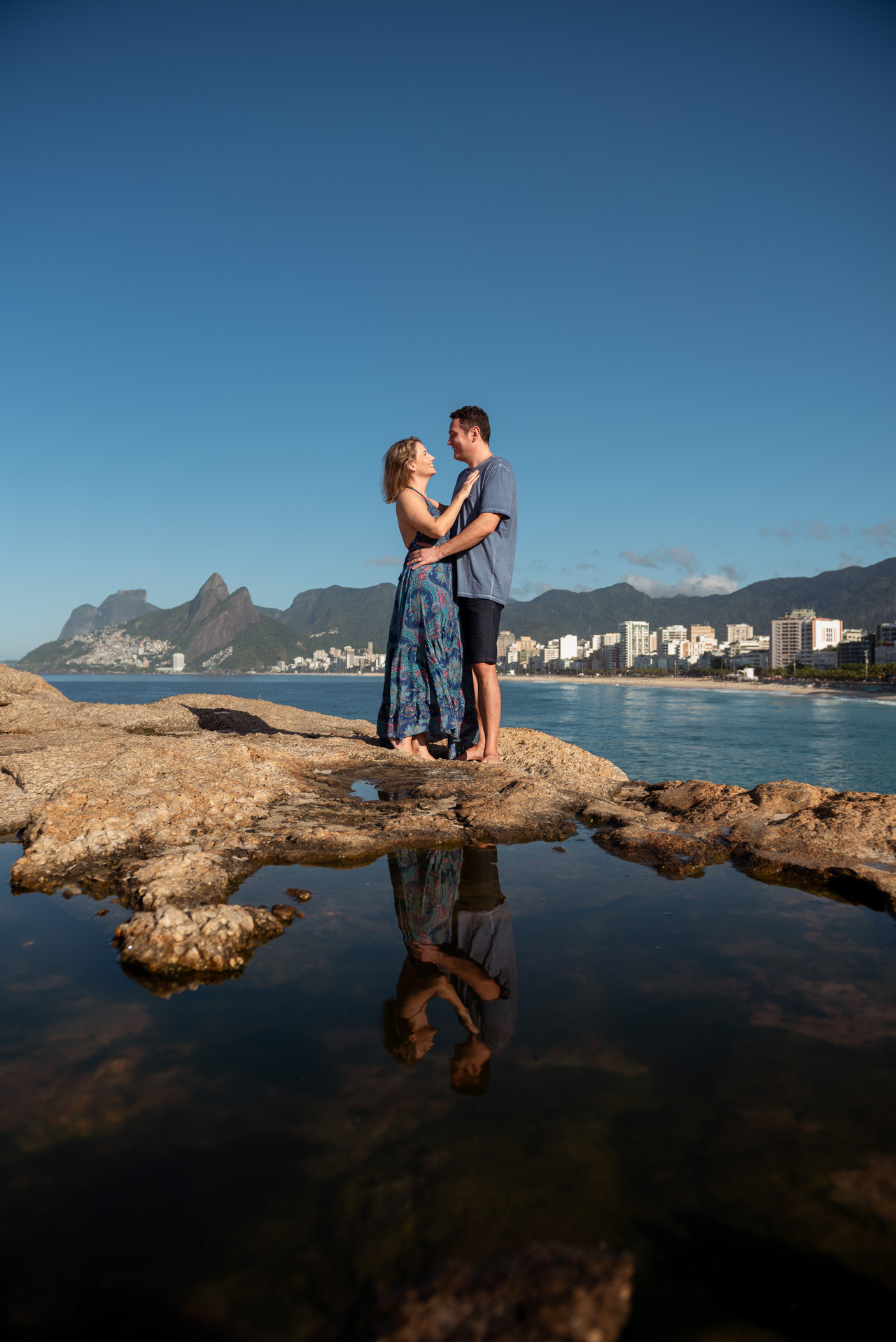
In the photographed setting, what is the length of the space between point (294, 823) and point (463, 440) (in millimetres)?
3335

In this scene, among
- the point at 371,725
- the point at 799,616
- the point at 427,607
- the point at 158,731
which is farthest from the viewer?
the point at 799,616

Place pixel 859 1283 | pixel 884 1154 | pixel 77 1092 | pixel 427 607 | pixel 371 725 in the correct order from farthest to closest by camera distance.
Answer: pixel 371 725
pixel 427 607
pixel 77 1092
pixel 884 1154
pixel 859 1283

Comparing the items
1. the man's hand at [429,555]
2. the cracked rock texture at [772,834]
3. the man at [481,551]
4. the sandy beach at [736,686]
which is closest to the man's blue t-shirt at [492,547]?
the man at [481,551]

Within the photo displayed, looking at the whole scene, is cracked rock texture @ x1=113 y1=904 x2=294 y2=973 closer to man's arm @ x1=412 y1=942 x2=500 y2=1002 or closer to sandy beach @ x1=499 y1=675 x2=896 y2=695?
man's arm @ x1=412 y1=942 x2=500 y2=1002

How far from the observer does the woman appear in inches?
197

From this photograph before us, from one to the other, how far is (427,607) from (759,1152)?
4.22 meters

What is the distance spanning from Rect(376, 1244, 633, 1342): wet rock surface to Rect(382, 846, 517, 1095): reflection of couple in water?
36 centimetres

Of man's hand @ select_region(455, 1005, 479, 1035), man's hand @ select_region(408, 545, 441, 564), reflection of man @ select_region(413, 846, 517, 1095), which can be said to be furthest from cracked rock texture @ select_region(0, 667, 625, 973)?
man's hand @ select_region(408, 545, 441, 564)

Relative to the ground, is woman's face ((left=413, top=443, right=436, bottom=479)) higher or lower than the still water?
higher

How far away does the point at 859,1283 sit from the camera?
2.75 feet

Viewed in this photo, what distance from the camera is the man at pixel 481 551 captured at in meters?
4.93

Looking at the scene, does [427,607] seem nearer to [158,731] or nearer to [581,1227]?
[158,731]

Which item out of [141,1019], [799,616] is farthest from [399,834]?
[799,616]

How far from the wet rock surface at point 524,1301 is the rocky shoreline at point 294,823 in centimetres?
101
